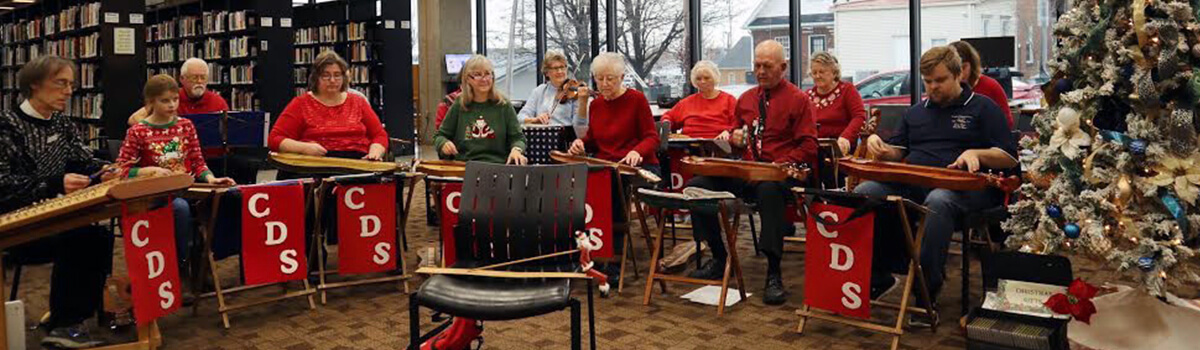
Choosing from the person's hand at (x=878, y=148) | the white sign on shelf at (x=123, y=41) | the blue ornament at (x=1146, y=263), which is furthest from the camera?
the white sign on shelf at (x=123, y=41)

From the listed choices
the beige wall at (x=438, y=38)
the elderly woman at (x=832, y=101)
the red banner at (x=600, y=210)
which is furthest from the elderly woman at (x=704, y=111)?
the beige wall at (x=438, y=38)

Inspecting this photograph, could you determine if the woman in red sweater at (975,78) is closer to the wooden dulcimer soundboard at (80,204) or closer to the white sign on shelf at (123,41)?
the wooden dulcimer soundboard at (80,204)

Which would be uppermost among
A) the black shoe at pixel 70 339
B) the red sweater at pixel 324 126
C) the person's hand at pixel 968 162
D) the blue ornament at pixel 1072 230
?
the red sweater at pixel 324 126

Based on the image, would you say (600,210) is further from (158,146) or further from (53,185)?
(53,185)

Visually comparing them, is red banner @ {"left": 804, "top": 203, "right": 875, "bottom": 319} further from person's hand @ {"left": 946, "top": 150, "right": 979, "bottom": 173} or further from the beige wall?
the beige wall

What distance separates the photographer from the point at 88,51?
31.5 ft

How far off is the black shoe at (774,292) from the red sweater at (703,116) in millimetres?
1952

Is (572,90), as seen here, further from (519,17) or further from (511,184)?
(519,17)

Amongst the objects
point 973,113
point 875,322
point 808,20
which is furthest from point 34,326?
point 808,20

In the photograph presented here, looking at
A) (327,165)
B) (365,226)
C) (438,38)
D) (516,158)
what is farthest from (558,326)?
(438,38)

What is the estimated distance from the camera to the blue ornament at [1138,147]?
2.98 m

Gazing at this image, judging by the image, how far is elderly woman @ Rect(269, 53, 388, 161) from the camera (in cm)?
451

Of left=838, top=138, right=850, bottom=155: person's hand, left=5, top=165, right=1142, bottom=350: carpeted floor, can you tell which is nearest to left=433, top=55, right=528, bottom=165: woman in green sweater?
left=5, top=165, right=1142, bottom=350: carpeted floor

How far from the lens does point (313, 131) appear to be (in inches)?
179
